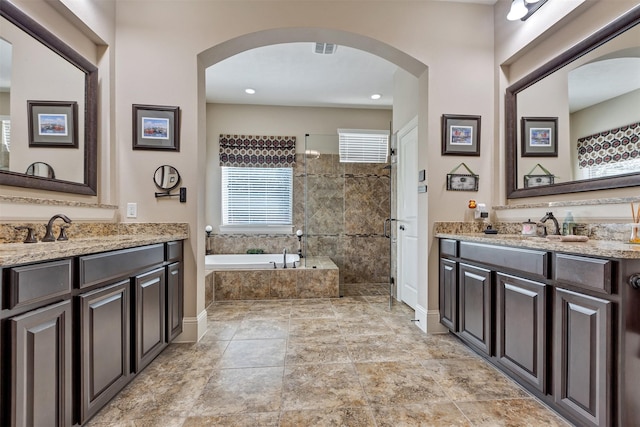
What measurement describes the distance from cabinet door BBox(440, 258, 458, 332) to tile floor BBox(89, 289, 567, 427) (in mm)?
176

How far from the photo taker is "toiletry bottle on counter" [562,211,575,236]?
1.96 meters

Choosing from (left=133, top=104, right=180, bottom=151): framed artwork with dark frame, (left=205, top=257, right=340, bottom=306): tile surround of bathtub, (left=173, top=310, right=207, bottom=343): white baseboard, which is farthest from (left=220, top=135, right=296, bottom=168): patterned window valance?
(left=173, top=310, right=207, bottom=343): white baseboard

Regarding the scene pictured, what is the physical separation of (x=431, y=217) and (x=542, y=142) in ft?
3.33

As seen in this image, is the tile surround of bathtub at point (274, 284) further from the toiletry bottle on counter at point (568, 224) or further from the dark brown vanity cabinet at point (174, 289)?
the toiletry bottle on counter at point (568, 224)

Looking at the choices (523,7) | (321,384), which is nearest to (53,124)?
(321,384)

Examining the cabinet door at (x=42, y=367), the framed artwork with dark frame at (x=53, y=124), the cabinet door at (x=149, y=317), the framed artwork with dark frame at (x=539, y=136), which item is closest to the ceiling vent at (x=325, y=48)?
the framed artwork with dark frame at (x=539, y=136)

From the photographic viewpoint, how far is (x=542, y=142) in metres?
2.30

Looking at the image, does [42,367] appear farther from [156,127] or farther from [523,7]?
[523,7]

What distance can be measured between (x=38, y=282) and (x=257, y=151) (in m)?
3.98

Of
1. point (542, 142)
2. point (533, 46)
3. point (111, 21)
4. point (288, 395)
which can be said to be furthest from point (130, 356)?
point (533, 46)

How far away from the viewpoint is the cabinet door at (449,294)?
233cm

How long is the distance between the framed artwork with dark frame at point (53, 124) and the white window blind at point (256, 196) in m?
2.82

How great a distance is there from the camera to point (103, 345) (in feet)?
4.71

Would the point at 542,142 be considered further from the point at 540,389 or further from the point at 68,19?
the point at 68,19
